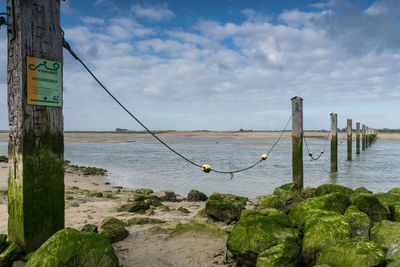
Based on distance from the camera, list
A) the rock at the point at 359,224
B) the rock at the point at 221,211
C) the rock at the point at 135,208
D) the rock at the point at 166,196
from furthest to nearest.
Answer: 1. the rock at the point at 166,196
2. the rock at the point at 135,208
3. the rock at the point at 221,211
4. the rock at the point at 359,224

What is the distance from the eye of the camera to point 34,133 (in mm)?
3430

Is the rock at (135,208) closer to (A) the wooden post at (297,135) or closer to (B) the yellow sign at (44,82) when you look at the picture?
(B) the yellow sign at (44,82)

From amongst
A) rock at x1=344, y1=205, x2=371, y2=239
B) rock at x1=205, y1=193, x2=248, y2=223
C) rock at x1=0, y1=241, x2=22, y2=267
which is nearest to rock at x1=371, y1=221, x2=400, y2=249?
rock at x1=344, y1=205, x2=371, y2=239

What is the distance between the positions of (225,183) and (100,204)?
6.45 m

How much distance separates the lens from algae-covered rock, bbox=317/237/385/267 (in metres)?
3.17

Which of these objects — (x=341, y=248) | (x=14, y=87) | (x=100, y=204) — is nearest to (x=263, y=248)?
(x=341, y=248)

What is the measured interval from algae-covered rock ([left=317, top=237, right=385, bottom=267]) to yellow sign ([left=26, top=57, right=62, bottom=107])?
3.85 meters

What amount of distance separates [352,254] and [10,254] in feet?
12.9

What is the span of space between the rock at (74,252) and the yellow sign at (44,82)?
5.21ft

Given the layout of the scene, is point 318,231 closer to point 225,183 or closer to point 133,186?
point 225,183

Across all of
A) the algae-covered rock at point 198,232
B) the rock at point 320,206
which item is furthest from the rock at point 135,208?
the rock at point 320,206

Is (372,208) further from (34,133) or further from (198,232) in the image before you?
(34,133)

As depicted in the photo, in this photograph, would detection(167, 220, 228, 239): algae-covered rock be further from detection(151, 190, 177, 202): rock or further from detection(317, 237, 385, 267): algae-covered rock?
detection(151, 190, 177, 202): rock

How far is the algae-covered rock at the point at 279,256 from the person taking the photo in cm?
335
